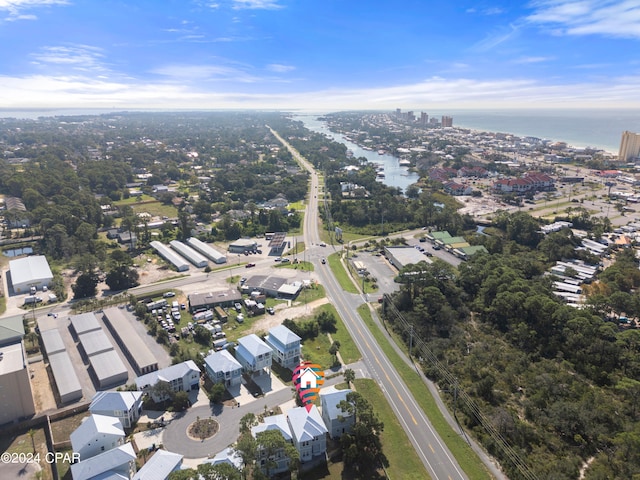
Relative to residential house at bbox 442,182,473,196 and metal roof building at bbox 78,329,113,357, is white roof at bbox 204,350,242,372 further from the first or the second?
residential house at bbox 442,182,473,196

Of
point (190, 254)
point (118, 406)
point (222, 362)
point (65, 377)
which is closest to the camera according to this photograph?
point (118, 406)

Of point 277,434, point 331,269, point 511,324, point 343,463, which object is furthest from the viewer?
point 331,269

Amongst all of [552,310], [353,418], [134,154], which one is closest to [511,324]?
[552,310]

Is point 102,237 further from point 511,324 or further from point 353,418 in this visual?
point 511,324

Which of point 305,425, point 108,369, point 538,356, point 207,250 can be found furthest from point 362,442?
point 207,250

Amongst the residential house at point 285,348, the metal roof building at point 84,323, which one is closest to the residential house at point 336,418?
the residential house at point 285,348

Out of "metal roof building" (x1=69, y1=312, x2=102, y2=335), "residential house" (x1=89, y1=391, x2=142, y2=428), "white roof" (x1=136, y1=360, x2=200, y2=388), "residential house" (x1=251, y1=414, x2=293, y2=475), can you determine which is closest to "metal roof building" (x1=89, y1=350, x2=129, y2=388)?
"white roof" (x1=136, y1=360, x2=200, y2=388)

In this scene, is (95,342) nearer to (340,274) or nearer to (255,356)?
(255,356)
